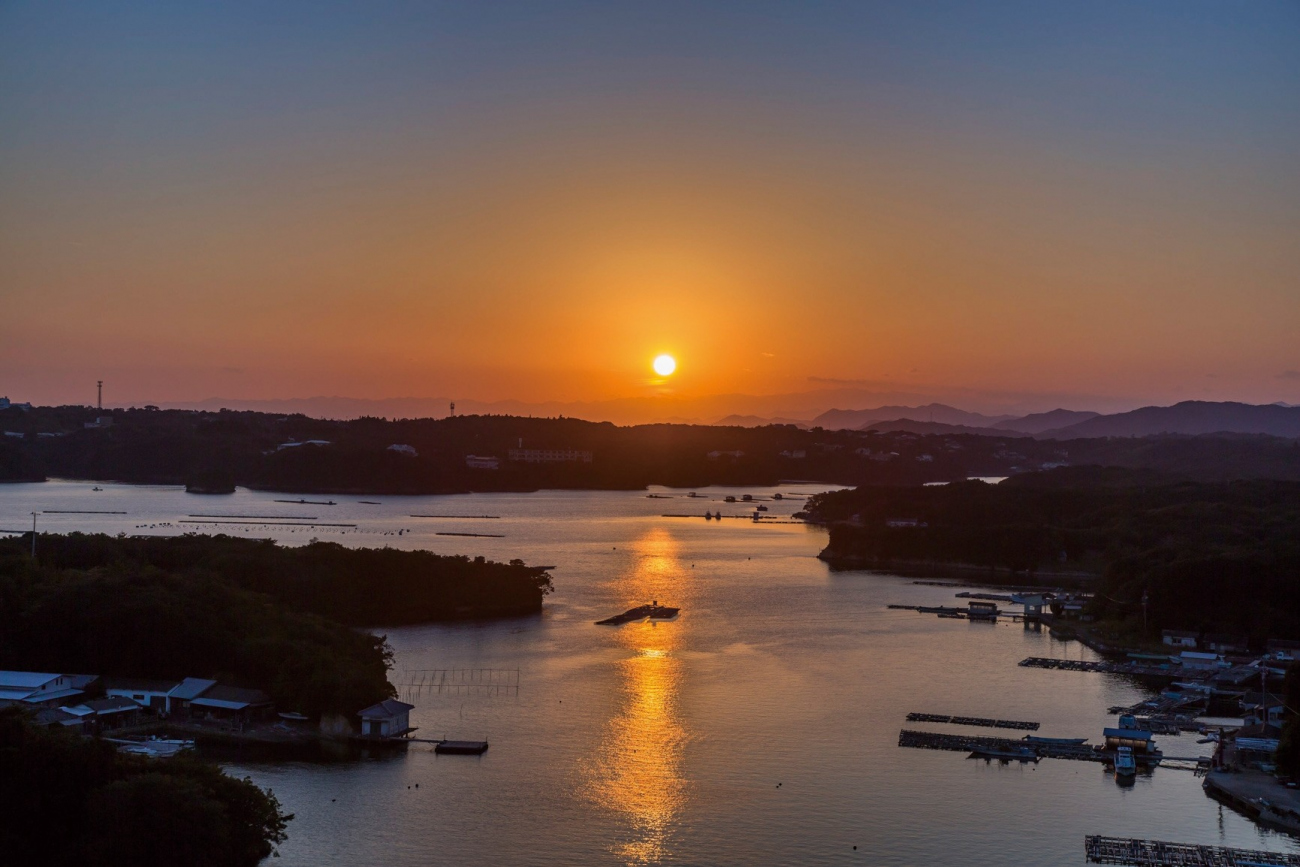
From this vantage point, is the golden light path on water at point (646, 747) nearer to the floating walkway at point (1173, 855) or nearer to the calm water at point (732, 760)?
the calm water at point (732, 760)

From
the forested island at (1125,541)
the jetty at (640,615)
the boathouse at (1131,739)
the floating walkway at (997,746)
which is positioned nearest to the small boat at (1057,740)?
the floating walkway at (997,746)

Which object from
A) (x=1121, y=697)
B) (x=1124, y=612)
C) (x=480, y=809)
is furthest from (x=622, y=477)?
(x=480, y=809)

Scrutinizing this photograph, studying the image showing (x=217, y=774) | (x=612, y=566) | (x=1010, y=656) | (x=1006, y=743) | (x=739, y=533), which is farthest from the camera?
(x=739, y=533)

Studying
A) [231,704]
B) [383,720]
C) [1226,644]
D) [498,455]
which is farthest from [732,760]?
[498,455]

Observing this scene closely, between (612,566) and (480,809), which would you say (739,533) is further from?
(480,809)

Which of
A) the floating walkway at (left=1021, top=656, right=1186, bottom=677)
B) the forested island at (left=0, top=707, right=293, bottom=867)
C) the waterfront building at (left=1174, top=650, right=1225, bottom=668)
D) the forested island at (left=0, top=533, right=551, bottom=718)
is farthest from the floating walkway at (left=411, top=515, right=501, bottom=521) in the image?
the forested island at (left=0, top=707, right=293, bottom=867)
